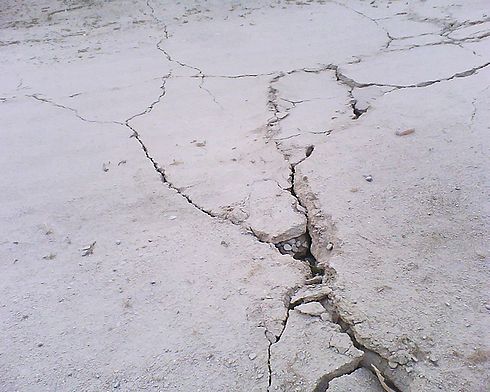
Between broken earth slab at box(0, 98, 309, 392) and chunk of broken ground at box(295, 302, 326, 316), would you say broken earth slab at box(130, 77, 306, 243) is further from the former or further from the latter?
chunk of broken ground at box(295, 302, 326, 316)

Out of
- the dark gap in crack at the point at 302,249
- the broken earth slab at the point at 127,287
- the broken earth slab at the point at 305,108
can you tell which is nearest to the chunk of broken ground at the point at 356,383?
the broken earth slab at the point at 127,287

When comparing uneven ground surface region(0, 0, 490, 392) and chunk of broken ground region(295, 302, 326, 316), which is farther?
chunk of broken ground region(295, 302, 326, 316)

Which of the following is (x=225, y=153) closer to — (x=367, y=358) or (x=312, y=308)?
(x=312, y=308)

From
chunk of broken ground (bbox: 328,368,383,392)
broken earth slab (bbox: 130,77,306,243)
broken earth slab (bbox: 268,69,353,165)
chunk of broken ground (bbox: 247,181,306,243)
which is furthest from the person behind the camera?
broken earth slab (bbox: 268,69,353,165)

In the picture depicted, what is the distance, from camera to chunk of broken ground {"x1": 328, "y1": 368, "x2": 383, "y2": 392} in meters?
1.73

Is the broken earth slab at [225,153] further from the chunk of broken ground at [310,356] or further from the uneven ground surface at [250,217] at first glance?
the chunk of broken ground at [310,356]

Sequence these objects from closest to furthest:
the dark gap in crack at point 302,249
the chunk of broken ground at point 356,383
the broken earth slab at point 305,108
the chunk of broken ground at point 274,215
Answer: the chunk of broken ground at point 356,383 < the dark gap in crack at point 302,249 < the chunk of broken ground at point 274,215 < the broken earth slab at point 305,108

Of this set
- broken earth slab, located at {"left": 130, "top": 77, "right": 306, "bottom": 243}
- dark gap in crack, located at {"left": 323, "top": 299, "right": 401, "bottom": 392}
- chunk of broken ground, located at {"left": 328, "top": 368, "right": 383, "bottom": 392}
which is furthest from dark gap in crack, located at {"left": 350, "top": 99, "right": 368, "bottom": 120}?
chunk of broken ground, located at {"left": 328, "top": 368, "right": 383, "bottom": 392}

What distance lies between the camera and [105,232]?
8.23ft

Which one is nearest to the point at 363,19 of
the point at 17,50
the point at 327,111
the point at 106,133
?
the point at 327,111

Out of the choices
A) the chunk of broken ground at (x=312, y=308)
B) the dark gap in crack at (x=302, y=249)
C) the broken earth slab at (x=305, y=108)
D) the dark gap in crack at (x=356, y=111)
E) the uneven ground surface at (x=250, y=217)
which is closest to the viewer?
the uneven ground surface at (x=250, y=217)

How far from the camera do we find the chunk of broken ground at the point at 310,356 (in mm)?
1751

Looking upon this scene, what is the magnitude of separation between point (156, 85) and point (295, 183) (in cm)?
175

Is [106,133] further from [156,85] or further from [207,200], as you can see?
[207,200]
